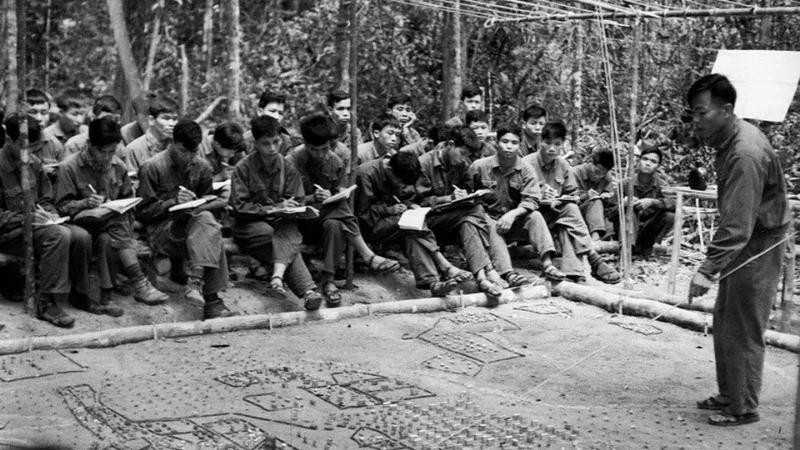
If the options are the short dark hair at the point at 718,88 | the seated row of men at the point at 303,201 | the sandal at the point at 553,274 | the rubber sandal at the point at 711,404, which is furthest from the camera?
the sandal at the point at 553,274

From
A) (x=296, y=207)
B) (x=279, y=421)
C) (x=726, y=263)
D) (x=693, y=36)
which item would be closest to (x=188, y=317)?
(x=296, y=207)

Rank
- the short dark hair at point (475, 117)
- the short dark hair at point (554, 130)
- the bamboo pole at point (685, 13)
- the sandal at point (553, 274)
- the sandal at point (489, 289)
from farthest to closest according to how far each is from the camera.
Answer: the short dark hair at point (475, 117) < the short dark hair at point (554, 130) < the sandal at point (553, 274) < the sandal at point (489, 289) < the bamboo pole at point (685, 13)

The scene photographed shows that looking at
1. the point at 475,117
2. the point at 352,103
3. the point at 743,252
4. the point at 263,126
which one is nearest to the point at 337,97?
the point at 352,103

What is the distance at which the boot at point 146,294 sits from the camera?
762 centimetres

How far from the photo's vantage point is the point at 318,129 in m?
8.46

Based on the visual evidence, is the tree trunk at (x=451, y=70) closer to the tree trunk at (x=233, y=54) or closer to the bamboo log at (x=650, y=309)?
the tree trunk at (x=233, y=54)

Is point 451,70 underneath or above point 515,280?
above

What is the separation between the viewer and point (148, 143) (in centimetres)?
878

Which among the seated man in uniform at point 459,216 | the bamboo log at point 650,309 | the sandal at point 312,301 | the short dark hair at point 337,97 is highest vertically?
the short dark hair at point 337,97

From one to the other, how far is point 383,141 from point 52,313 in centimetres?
355

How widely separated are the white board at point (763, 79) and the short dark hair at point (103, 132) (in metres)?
4.68

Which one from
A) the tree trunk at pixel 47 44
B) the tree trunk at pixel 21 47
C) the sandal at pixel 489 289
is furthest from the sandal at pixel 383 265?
the tree trunk at pixel 47 44

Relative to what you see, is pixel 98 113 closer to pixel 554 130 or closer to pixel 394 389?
pixel 554 130

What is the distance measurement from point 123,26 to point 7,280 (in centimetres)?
443
